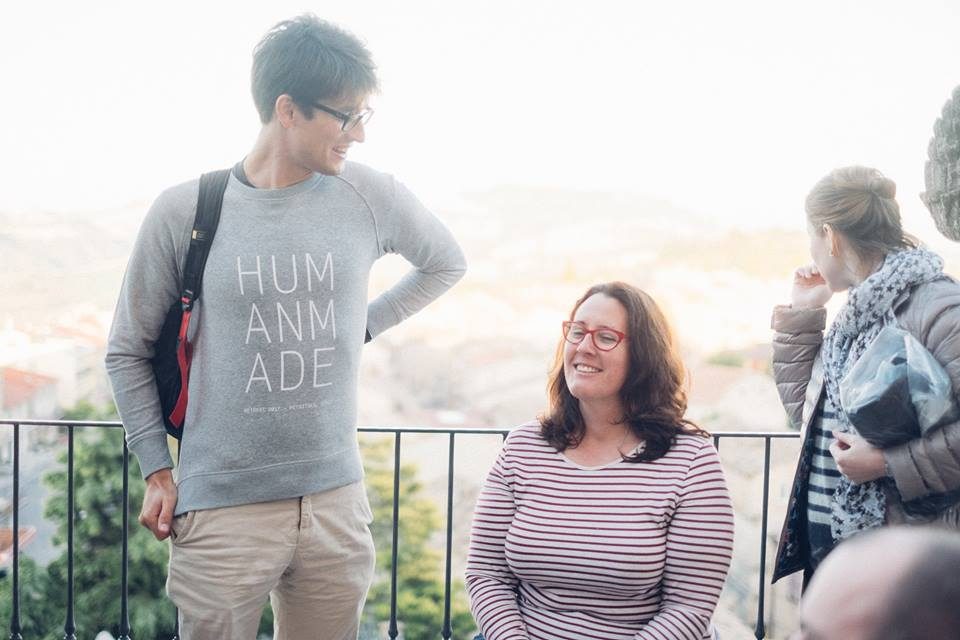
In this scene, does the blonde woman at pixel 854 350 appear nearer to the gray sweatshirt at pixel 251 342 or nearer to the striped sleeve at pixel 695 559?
the striped sleeve at pixel 695 559

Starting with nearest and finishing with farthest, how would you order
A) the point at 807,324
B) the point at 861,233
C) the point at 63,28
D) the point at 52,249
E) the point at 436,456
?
1. the point at 861,233
2. the point at 807,324
3. the point at 436,456
4. the point at 52,249
5. the point at 63,28

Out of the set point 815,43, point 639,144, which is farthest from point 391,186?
point 815,43

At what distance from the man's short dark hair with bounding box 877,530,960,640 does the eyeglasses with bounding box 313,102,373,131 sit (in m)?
1.21

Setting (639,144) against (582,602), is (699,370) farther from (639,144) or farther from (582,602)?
(582,602)

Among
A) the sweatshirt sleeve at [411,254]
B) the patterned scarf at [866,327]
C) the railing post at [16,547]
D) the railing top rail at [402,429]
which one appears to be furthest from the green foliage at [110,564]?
the patterned scarf at [866,327]

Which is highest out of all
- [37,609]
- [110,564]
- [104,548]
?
[104,548]

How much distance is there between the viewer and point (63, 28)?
2784 cm

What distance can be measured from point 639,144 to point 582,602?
3275 cm

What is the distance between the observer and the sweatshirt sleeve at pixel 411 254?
170cm

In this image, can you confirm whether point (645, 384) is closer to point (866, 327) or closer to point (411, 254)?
point (866, 327)

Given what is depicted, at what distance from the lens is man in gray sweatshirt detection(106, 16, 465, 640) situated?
151 cm

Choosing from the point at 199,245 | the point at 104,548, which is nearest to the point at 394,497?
the point at 199,245

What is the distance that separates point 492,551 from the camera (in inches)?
67.5

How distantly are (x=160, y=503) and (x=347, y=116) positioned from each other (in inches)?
29.5
